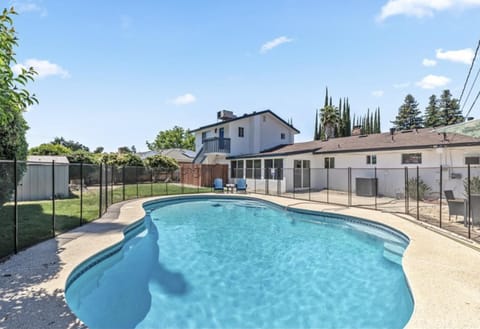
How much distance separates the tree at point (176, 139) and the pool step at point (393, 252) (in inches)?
1852

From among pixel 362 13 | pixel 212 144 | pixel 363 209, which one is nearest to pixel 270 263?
pixel 363 209

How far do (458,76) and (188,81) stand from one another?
14.5m

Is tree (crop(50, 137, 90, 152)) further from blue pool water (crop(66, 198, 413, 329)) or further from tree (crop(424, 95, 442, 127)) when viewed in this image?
tree (crop(424, 95, 442, 127))

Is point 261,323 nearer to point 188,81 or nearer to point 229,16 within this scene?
point 229,16

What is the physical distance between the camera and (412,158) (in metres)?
13.8

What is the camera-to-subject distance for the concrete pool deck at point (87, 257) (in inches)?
119

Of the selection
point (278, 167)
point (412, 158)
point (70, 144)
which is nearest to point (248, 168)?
point (278, 167)

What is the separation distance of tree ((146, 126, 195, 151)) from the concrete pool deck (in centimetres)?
4557

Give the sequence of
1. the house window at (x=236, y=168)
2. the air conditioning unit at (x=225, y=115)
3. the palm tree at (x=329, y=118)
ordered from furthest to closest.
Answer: the palm tree at (x=329, y=118) < the air conditioning unit at (x=225, y=115) < the house window at (x=236, y=168)

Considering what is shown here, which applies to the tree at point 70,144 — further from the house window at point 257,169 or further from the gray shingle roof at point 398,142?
the gray shingle roof at point 398,142

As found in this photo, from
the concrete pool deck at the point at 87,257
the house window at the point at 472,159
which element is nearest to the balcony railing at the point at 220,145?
the concrete pool deck at the point at 87,257

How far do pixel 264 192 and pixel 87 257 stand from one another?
528 inches

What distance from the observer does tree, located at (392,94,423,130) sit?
4025 cm

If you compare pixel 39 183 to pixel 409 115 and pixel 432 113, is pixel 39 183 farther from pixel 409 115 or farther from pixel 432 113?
pixel 409 115
